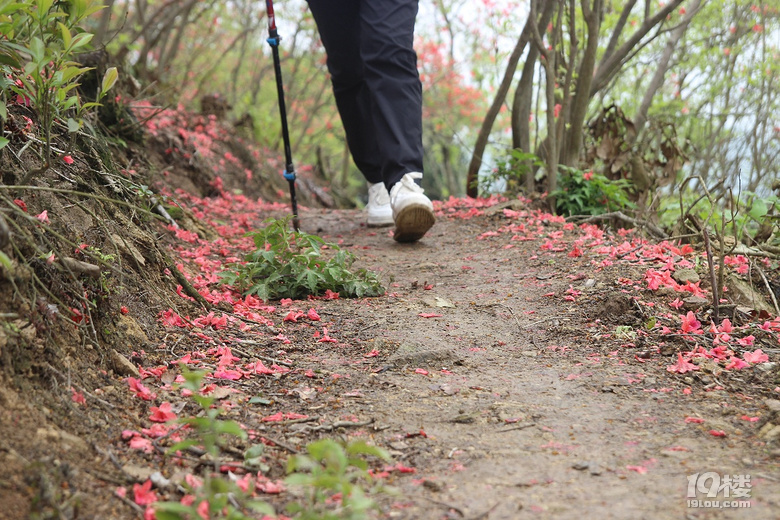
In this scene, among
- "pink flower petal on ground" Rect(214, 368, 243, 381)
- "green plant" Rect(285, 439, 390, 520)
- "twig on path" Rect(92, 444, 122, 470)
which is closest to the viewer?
"green plant" Rect(285, 439, 390, 520)

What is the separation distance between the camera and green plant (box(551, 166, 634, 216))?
4473 mm

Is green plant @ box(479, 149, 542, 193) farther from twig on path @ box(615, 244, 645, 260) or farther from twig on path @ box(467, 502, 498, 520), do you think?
twig on path @ box(467, 502, 498, 520)

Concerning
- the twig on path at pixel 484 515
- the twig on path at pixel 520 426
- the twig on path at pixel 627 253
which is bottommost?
the twig on path at pixel 484 515

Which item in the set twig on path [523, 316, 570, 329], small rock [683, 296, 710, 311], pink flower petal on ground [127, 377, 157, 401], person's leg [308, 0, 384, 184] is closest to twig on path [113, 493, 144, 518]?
pink flower petal on ground [127, 377, 157, 401]

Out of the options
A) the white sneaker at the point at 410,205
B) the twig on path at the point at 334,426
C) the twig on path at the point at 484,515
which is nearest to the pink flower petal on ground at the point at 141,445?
the twig on path at the point at 334,426

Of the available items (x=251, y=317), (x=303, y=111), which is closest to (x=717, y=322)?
(x=251, y=317)

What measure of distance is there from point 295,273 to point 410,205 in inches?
34.9

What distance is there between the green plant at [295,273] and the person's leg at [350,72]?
3.96 feet

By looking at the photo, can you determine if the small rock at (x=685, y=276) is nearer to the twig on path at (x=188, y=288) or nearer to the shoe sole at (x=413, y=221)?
the shoe sole at (x=413, y=221)

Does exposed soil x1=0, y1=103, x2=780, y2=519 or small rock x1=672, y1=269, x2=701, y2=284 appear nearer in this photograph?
exposed soil x1=0, y1=103, x2=780, y2=519

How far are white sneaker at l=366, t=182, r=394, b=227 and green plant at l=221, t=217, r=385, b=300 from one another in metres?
1.49

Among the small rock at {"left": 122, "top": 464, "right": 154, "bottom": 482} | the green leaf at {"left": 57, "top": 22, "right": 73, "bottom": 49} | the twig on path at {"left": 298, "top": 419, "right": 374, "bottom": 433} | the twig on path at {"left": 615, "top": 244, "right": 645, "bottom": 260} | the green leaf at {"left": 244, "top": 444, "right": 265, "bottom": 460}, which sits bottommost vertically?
the twig on path at {"left": 298, "top": 419, "right": 374, "bottom": 433}

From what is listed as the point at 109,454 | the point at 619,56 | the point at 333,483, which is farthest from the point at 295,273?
the point at 619,56

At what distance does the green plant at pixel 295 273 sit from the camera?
2709 millimetres
